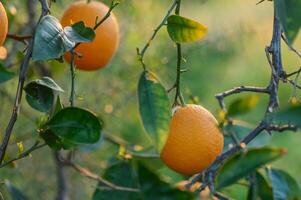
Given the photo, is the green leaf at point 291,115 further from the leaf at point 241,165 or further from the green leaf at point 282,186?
the green leaf at point 282,186

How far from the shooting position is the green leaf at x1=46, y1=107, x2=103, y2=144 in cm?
75

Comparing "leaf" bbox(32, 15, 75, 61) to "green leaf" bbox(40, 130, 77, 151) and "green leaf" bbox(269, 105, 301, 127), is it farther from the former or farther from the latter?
"green leaf" bbox(269, 105, 301, 127)

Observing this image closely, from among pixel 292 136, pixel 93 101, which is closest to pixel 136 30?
pixel 93 101

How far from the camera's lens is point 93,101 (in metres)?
1.68

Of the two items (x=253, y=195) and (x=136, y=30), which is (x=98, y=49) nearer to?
(x=253, y=195)

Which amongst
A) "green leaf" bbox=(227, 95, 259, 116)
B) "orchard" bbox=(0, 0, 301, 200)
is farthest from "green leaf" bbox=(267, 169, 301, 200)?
"green leaf" bbox=(227, 95, 259, 116)

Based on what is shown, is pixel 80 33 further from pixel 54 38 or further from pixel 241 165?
pixel 241 165

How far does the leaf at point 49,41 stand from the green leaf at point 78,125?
0.23ft

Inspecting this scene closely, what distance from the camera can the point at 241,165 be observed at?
650 mm

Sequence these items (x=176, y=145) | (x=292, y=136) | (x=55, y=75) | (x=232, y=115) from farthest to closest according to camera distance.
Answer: (x=292, y=136), (x=55, y=75), (x=176, y=145), (x=232, y=115)

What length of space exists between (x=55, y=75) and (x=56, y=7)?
15 cm

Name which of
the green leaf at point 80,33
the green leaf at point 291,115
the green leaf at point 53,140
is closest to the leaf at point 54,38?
the green leaf at point 80,33

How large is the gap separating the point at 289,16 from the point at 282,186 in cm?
24

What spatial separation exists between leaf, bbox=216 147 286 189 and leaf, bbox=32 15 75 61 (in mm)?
200
